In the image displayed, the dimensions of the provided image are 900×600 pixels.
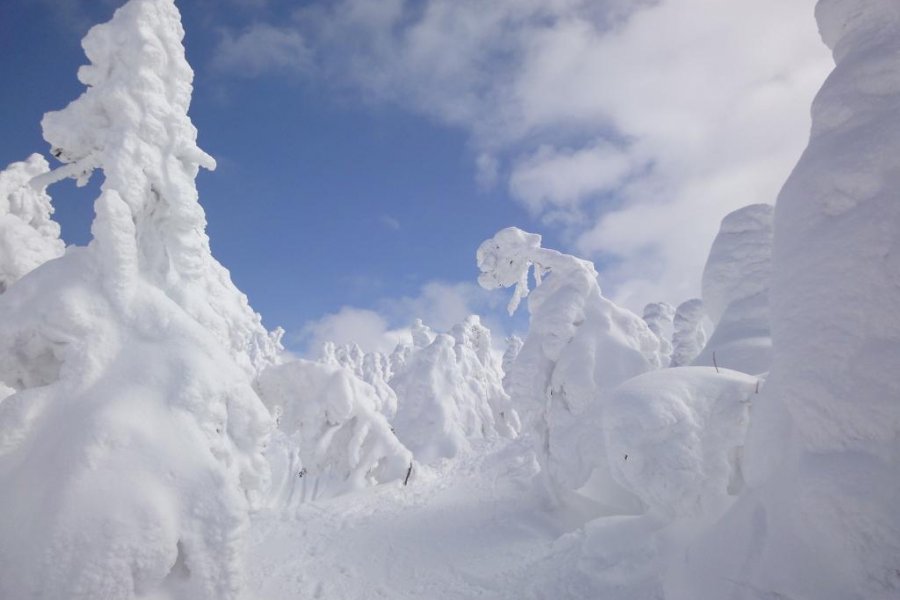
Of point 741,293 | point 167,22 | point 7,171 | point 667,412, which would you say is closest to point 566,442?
point 667,412

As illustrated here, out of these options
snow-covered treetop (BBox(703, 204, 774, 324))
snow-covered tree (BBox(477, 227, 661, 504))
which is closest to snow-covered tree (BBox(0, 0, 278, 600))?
snow-covered tree (BBox(477, 227, 661, 504))

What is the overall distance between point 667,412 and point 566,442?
6.62 metres

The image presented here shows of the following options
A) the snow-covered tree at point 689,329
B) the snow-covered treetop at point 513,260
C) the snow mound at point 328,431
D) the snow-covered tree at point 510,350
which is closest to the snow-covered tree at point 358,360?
the snow-covered tree at point 510,350

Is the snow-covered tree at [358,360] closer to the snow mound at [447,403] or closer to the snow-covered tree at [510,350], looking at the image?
the snow-covered tree at [510,350]

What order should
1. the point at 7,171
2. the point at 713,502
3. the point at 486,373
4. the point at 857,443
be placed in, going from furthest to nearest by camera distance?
the point at 486,373
the point at 7,171
the point at 713,502
the point at 857,443

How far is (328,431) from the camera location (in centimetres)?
1775

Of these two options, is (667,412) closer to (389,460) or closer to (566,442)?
(566,442)

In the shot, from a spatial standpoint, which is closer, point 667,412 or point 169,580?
point 169,580

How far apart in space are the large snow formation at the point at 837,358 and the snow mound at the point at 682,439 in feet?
6.88

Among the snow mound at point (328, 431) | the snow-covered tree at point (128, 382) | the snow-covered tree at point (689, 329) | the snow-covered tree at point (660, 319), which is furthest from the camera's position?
the snow-covered tree at point (660, 319)

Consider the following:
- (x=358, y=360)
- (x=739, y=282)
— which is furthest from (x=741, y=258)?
(x=358, y=360)

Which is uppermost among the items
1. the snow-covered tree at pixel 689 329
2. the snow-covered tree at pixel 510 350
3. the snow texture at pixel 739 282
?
the snow-covered tree at pixel 510 350

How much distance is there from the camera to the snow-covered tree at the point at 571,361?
46.4 feet

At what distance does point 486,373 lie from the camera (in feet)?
140
